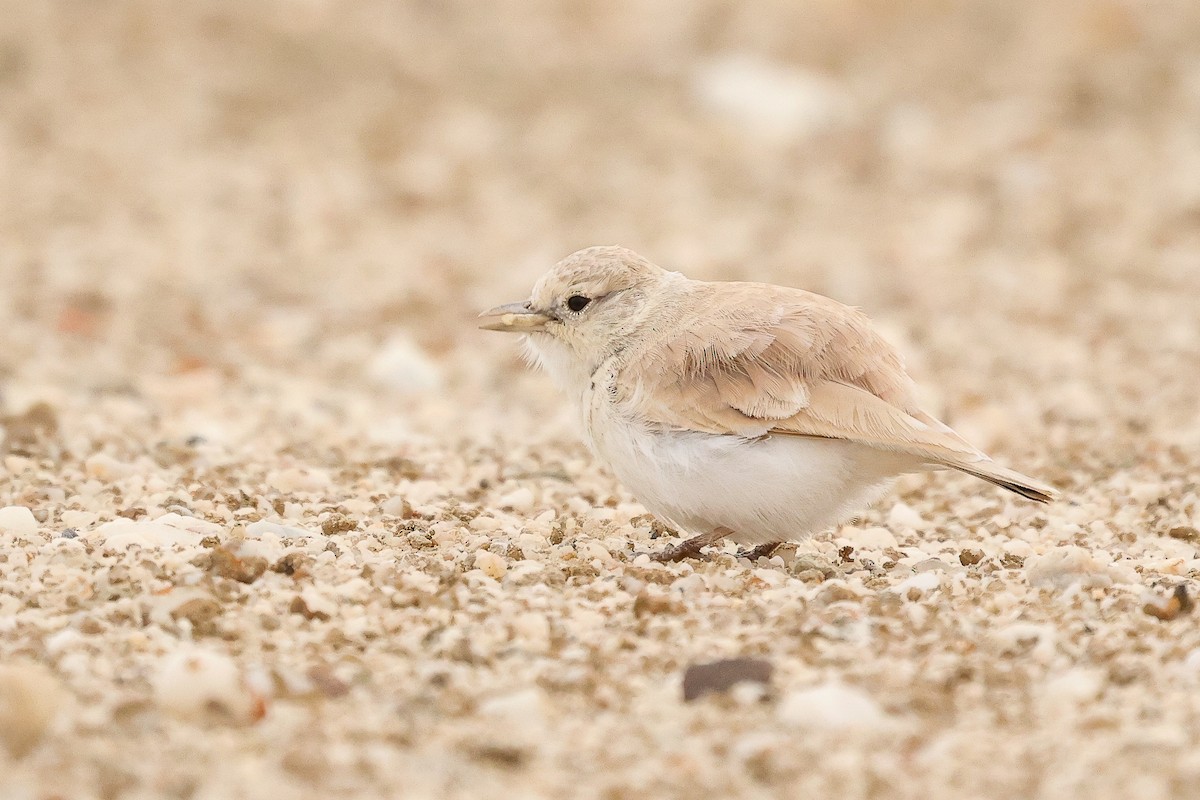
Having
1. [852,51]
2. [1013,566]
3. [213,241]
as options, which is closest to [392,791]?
[1013,566]

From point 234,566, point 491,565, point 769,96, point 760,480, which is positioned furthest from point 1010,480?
point 769,96

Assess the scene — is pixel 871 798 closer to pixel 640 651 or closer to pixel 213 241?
pixel 640 651

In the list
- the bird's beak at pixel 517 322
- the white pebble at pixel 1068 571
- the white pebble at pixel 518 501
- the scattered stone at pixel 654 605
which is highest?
the bird's beak at pixel 517 322

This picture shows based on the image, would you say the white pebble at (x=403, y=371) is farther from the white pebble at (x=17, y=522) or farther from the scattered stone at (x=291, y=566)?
the scattered stone at (x=291, y=566)

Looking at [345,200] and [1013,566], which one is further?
[345,200]

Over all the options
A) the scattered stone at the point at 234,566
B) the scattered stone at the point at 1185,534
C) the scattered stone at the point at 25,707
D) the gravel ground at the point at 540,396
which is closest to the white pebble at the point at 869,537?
the gravel ground at the point at 540,396

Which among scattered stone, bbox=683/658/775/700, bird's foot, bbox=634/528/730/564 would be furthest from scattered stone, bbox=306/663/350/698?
bird's foot, bbox=634/528/730/564
